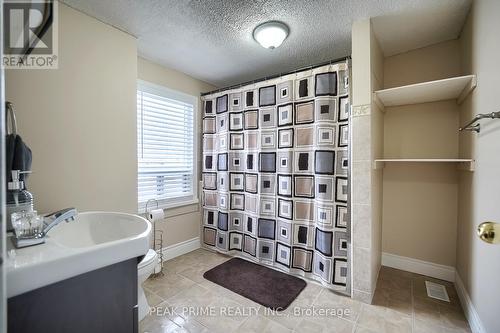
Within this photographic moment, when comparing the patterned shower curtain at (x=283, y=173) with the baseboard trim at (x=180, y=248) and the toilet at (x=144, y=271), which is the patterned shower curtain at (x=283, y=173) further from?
the toilet at (x=144, y=271)

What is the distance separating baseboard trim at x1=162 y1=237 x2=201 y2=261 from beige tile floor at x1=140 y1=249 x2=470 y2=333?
0.43 meters

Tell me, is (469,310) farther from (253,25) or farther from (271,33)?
(253,25)

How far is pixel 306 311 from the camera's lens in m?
1.70

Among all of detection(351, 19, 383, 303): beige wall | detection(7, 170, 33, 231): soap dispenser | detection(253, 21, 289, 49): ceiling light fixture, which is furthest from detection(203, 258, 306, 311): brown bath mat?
detection(253, 21, 289, 49): ceiling light fixture

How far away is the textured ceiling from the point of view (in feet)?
5.10

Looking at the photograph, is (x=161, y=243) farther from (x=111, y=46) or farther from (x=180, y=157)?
(x=111, y=46)

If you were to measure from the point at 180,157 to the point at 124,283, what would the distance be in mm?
2013

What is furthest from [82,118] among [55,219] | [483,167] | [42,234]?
[483,167]

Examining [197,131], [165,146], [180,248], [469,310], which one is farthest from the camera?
[197,131]

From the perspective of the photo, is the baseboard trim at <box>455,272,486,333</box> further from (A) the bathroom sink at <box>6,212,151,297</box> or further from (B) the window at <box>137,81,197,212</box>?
(B) the window at <box>137,81,197,212</box>

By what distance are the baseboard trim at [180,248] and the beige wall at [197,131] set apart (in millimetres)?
44

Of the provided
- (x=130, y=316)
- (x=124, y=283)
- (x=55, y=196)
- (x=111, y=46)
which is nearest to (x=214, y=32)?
(x=111, y=46)

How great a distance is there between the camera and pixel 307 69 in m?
2.09

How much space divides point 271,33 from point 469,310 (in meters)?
2.54
